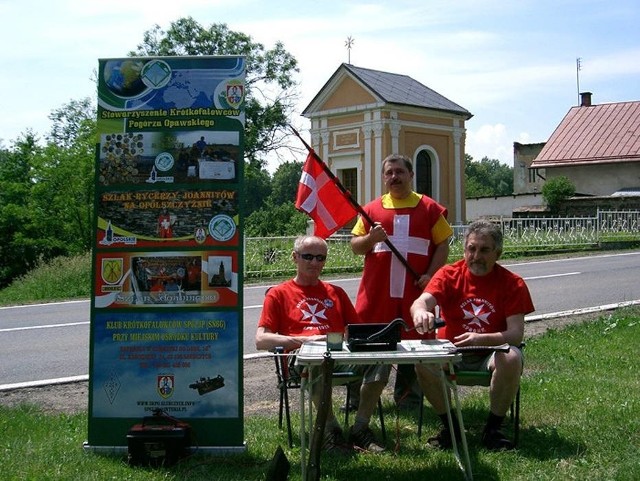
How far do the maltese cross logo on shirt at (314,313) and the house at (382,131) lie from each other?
2726 centimetres

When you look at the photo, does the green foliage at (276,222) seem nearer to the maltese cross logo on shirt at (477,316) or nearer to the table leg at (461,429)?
the maltese cross logo on shirt at (477,316)

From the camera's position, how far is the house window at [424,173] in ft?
113

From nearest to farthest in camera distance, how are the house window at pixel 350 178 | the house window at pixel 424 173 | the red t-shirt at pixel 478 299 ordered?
the red t-shirt at pixel 478 299 < the house window at pixel 350 178 < the house window at pixel 424 173

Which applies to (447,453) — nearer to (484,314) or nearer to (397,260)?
(484,314)

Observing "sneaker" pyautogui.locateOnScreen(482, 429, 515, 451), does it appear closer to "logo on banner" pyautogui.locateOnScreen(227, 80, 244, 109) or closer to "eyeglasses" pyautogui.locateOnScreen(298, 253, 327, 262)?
"eyeglasses" pyautogui.locateOnScreen(298, 253, 327, 262)

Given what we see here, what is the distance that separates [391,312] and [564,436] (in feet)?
4.66

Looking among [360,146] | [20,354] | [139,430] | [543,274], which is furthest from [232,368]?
[360,146]

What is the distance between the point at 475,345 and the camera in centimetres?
484

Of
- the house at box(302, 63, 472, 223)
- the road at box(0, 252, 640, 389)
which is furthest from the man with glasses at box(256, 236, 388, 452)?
the house at box(302, 63, 472, 223)

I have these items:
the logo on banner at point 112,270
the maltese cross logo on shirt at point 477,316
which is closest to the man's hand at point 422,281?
the maltese cross logo on shirt at point 477,316

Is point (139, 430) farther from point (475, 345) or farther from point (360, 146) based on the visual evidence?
point (360, 146)

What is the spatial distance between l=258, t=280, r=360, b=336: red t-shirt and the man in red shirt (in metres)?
0.57

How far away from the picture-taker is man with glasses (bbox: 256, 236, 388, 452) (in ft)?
16.3

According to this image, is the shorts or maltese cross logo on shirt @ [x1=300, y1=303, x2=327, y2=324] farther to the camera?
maltese cross logo on shirt @ [x1=300, y1=303, x2=327, y2=324]
